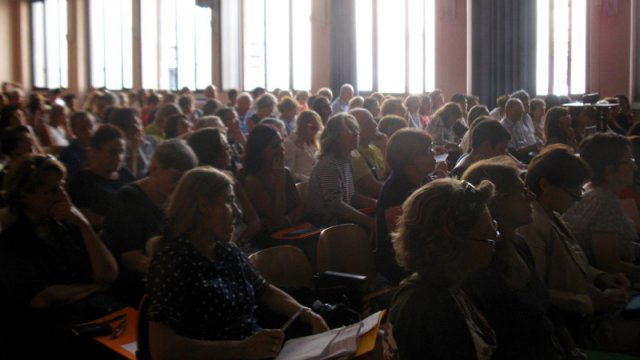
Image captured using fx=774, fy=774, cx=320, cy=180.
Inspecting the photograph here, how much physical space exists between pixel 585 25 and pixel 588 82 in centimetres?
95

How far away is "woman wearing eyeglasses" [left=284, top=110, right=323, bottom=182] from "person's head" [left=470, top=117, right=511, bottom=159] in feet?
6.05

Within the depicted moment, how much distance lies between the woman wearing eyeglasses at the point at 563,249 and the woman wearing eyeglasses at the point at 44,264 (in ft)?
5.73

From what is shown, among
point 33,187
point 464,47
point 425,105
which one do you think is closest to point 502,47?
point 464,47

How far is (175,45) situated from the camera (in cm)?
2003

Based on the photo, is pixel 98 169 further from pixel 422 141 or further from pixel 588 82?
pixel 588 82

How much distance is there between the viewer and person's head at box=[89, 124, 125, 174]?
14.9ft

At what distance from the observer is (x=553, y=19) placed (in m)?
13.1

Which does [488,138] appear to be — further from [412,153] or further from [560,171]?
[560,171]

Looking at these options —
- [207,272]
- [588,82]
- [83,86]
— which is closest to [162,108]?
[207,272]

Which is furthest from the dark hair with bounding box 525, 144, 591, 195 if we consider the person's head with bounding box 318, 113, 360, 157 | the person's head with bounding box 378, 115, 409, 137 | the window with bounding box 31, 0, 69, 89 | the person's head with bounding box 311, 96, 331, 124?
the window with bounding box 31, 0, 69, 89

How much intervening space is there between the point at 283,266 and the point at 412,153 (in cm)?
105

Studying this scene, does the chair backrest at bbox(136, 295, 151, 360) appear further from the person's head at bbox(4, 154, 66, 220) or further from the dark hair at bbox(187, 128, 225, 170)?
the dark hair at bbox(187, 128, 225, 170)

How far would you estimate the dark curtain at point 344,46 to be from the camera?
1570 cm

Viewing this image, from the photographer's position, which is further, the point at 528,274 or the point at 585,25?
the point at 585,25
